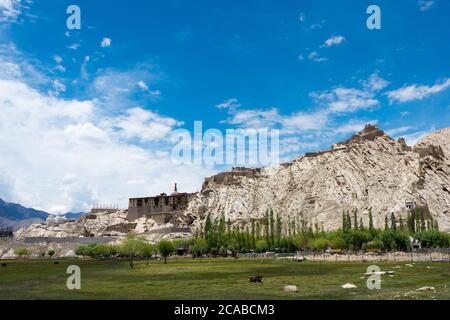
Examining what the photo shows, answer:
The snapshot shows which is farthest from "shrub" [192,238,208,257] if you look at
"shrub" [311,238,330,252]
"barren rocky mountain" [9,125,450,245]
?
"barren rocky mountain" [9,125,450,245]

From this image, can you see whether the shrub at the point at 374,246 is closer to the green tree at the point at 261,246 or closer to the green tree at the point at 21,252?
the green tree at the point at 261,246

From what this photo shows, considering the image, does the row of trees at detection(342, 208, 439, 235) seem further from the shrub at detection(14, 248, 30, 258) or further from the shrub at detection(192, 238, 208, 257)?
the shrub at detection(14, 248, 30, 258)

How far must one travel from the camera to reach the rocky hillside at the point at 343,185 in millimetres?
153175

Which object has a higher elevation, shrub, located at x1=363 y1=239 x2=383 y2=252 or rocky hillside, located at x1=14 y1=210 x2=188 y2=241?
rocky hillside, located at x1=14 y1=210 x2=188 y2=241

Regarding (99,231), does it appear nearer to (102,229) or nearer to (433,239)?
(102,229)

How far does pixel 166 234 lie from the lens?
157m

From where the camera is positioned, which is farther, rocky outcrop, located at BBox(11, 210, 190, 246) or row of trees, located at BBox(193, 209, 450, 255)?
rocky outcrop, located at BBox(11, 210, 190, 246)

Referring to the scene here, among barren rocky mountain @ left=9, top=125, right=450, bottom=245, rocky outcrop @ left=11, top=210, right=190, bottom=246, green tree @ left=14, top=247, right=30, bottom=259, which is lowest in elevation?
green tree @ left=14, top=247, right=30, bottom=259

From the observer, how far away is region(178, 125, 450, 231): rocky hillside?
153175 millimetres

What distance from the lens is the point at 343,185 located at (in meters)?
160

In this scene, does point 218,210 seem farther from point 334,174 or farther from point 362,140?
point 362,140

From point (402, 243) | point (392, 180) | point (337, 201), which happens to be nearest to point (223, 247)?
point (402, 243)

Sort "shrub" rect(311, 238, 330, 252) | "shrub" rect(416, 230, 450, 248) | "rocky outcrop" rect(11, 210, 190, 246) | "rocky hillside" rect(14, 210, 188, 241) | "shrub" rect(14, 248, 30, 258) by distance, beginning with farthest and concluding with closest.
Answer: "rocky hillside" rect(14, 210, 188, 241)
"rocky outcrop" rect(11, 210, 190, 246)
"shrub" rect(14, 248, 30, 258)
"shrub" rect(311, 238, 330, 252)
"shrub" rect(416, 230, 450, 248)

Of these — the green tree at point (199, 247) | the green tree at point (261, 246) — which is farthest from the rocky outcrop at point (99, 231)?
the green tree at point (261, 246)
